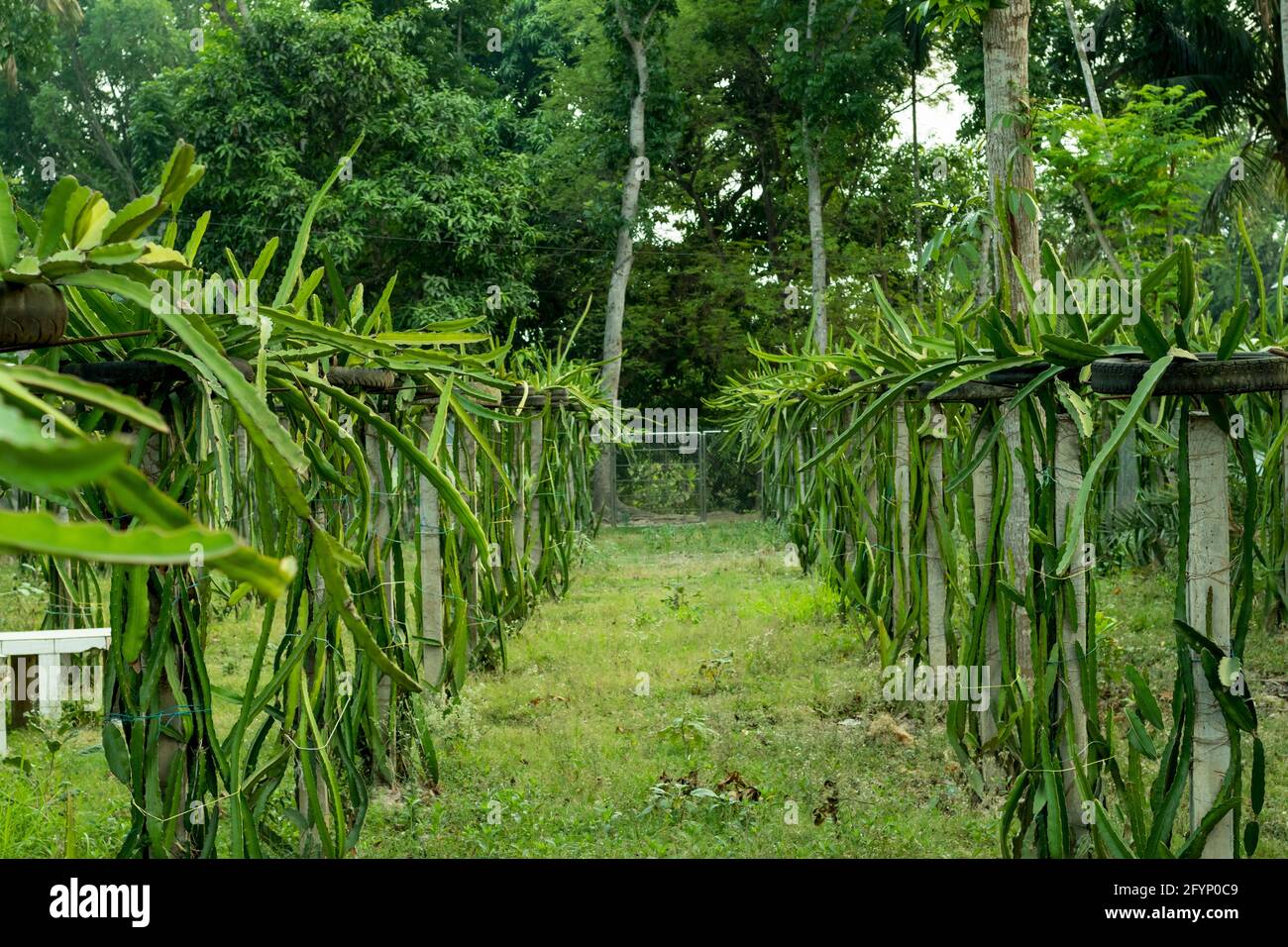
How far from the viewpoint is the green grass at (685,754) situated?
330 centimetres

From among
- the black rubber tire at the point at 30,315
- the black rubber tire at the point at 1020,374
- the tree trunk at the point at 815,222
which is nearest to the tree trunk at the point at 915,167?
the tree trunk at the point at 815,222

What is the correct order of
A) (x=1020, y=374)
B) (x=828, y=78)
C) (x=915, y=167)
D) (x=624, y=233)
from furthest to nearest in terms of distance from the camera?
(x=915, y=167)
(x=624, y=233)
(x=828, y=78)
(x=1020, y=374)

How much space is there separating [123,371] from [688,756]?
2705mm

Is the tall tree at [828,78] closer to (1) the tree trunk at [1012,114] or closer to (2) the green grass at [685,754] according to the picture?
(2) the green grass at [685,754]

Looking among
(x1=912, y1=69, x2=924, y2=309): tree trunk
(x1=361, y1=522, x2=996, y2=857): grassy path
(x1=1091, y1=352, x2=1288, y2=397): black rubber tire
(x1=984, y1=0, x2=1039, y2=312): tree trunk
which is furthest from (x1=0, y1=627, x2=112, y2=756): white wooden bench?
(x1=912, y1=69, x2=924, y2=309): tree trunk

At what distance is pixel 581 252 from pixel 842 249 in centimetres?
432

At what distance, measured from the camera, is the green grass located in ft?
10.8

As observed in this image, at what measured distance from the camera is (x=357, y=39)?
1334 cm

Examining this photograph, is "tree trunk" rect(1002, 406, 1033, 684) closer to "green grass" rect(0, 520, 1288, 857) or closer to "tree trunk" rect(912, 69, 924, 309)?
"green grass" rect(0, 520, 1288, 857)

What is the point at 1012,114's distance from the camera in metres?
3.65

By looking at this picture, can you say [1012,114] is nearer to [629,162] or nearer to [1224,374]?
[1224,374]

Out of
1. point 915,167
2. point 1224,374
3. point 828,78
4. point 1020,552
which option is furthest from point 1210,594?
point 915,167
